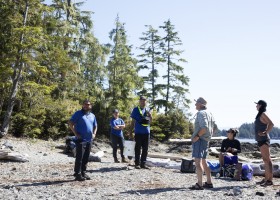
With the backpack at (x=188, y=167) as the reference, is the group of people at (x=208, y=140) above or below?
above

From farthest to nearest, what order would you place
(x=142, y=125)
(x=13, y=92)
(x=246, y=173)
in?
(x=13, y=92) → (x=142, y=125) → (x=246, y=173)

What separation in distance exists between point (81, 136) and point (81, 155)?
0.46 metres

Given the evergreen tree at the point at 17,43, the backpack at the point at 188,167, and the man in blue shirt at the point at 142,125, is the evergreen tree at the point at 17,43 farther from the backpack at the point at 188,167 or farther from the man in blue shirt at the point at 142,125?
the backpack at the point at 188,167

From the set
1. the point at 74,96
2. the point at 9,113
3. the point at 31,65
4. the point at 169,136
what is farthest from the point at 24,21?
the point at 169,136

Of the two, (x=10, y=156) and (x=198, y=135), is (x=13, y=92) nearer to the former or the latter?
(x=10, y=156)

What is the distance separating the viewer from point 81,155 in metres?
8.25

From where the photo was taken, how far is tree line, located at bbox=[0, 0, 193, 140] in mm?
18594

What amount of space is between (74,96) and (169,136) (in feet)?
32.9

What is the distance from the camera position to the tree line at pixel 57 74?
61.0ft

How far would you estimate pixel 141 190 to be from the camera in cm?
748

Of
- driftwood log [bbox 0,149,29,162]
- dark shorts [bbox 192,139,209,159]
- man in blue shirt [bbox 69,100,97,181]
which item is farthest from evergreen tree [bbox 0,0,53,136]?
dark shorts [bbox 192,139,209,159]

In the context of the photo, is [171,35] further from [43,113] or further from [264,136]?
[264,136]

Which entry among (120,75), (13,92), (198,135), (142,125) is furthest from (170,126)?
(198,135)

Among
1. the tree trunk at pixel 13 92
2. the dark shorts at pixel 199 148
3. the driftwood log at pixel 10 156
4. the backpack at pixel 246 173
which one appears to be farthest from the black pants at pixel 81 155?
the tree trunk at pixel 13 92
